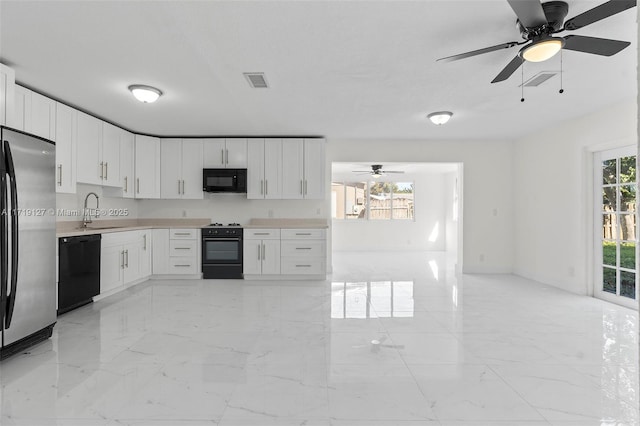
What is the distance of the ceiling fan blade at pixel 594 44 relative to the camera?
2.29 meters

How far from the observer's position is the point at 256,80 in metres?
3.59

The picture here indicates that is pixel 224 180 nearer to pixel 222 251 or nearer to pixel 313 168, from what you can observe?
pixel 222 251

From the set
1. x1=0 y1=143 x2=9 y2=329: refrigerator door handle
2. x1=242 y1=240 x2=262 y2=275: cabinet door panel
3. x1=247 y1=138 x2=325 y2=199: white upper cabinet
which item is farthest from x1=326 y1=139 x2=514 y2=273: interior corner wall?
x1=0 y1=143 x2=9 y2=329: refrigerator door handle

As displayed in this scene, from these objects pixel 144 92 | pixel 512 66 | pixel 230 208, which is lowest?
pixel 230 208

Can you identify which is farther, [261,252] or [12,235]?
[261,252]

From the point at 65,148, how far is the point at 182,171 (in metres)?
2.00

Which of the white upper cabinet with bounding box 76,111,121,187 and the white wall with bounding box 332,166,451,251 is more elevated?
the white upper cabinet with bounding box 76,111,121,187

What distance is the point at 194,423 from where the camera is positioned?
1865 mm

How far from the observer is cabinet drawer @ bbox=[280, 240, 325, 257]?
5.81 metres

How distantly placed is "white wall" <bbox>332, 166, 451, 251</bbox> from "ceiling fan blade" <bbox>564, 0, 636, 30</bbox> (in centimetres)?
863

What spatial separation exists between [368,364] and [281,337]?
2.87ft

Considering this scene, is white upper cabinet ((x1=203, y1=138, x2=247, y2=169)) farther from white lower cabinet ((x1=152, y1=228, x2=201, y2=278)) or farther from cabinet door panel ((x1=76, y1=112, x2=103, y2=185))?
cabinet door panel ((x1=76, y1=112, x2=103, y2=185))

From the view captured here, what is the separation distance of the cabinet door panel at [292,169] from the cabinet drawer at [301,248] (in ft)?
2.67

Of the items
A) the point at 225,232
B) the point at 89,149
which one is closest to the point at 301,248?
the point at 225,232
